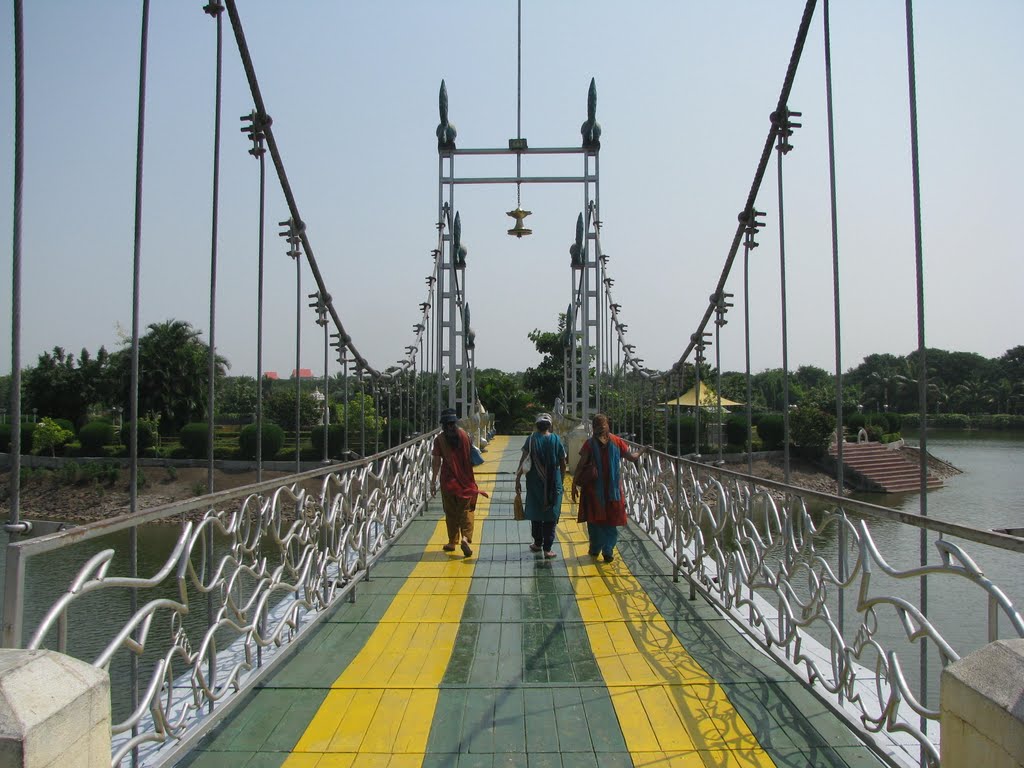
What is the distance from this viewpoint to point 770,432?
32031 mm

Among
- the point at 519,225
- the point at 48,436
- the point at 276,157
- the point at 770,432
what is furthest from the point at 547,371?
the point at 276,157

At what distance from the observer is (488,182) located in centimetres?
1139

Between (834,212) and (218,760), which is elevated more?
(834,212)

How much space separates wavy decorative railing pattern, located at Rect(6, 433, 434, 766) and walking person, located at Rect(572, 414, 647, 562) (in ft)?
5.09

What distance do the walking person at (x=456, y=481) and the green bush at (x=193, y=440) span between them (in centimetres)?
3002

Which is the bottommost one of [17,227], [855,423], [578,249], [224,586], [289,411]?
[855,423]

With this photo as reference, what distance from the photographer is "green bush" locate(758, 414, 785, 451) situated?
105 ft

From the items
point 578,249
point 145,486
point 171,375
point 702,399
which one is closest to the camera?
point 578,249

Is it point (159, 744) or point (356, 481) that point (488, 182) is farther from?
point (159, 744)

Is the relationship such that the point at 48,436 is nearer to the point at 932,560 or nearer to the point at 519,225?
the point at 519,225

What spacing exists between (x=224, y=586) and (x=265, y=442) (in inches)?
1211

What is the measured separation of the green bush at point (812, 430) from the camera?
30719 mm

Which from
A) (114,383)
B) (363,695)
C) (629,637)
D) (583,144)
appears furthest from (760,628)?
(114,383)

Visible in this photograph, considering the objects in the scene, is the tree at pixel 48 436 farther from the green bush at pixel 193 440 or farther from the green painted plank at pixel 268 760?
the green painted plank at pixel 268 760
